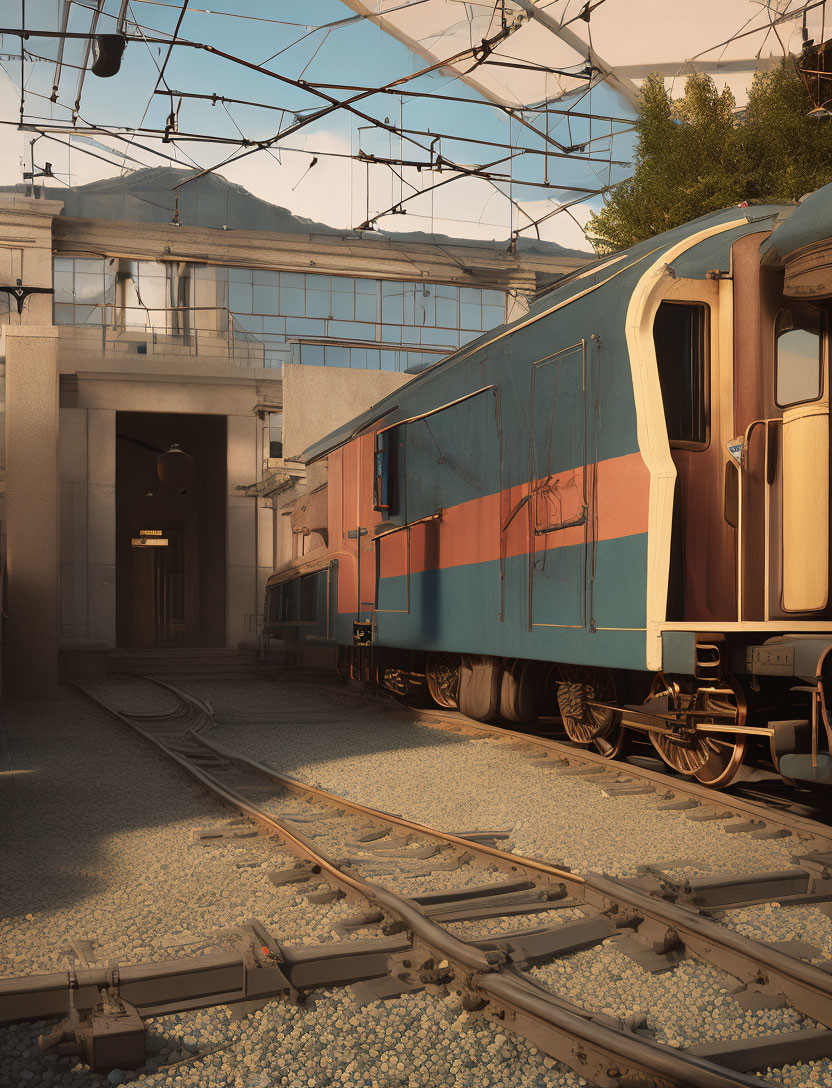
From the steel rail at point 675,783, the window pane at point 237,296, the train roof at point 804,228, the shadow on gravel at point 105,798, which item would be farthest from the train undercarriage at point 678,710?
the window pane at point 237,296

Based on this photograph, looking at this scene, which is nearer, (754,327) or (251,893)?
(251,893)

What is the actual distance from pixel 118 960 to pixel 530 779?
177 inches

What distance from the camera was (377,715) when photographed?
1326cm

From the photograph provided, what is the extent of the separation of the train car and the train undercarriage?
0.02 m

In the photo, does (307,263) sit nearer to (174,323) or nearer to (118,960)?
(174,323)

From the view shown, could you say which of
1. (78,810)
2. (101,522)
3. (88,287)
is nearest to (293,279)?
(88,287)

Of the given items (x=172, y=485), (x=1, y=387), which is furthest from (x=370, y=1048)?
(x=172, y=485)

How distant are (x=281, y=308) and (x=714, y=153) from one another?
49.9 ft

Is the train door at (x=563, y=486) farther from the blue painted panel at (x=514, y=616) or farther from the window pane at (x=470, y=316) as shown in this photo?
the window pane at (x=470, y=316)

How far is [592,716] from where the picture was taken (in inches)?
350

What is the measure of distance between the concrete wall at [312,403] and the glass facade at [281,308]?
2.85 metres

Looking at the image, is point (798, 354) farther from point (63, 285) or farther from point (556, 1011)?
point (63, 285)

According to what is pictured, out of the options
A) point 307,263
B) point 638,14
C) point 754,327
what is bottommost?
point 754,327

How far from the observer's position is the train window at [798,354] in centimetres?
622
